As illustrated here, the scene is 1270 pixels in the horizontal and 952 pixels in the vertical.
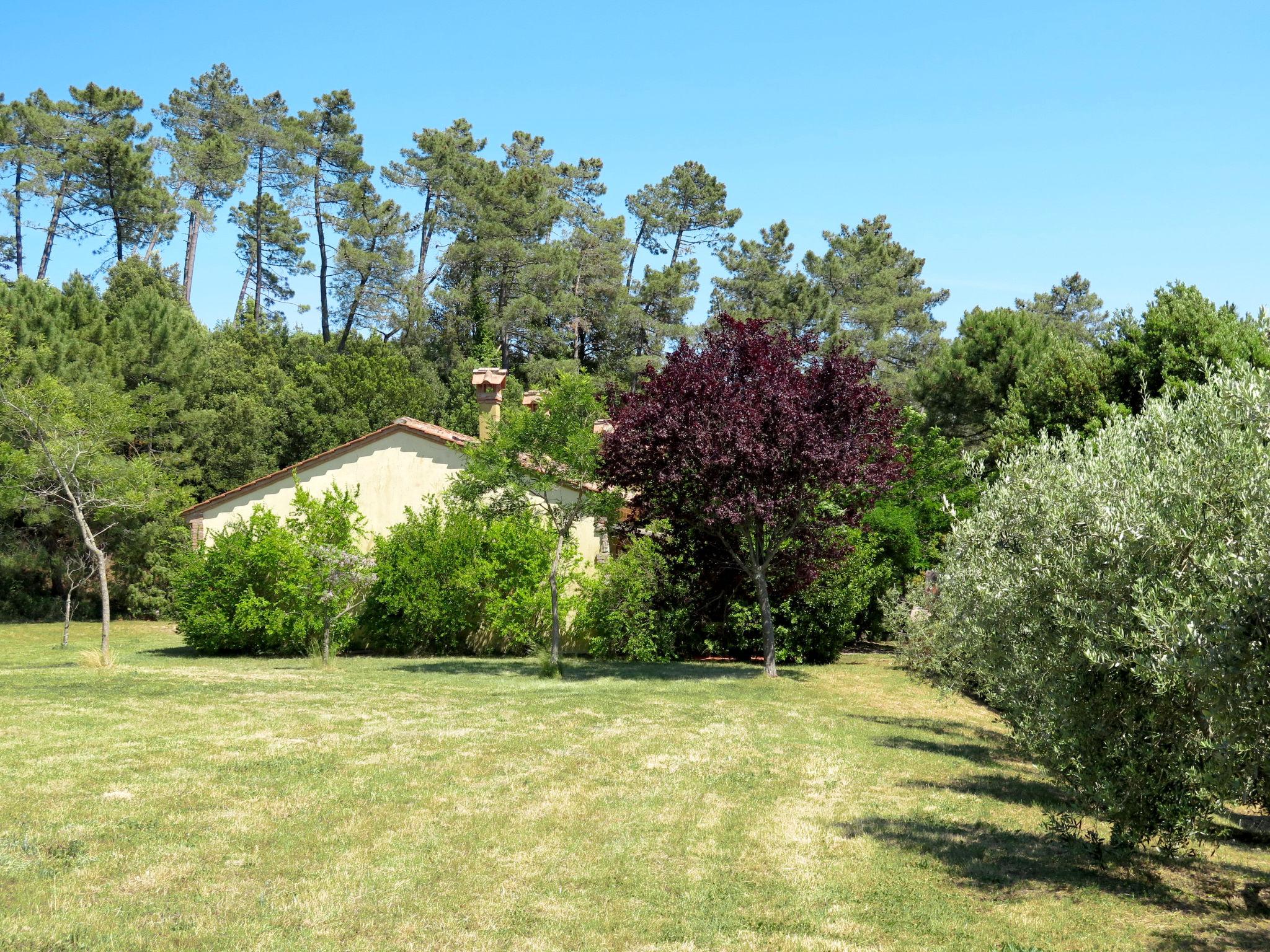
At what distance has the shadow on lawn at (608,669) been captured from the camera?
20.2 metres

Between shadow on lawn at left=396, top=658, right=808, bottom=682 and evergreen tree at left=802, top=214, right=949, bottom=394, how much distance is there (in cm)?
3773

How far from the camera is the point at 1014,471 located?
10.4m

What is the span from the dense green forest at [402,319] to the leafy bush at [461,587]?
22.6 ft

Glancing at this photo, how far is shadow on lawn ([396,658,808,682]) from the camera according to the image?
20.2 m

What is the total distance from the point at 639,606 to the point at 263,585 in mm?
9311

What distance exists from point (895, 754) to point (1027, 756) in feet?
6.89

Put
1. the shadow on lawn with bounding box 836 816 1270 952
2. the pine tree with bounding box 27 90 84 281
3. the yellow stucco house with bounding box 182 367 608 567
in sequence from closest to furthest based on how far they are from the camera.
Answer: the shadow on lawn with bounding box 836 816 1270 952, the yellow stucco house with bounding box 182 367 608 567, the pine tree with bounding box 27 90 84 281

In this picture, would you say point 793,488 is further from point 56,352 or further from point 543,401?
point 56,352

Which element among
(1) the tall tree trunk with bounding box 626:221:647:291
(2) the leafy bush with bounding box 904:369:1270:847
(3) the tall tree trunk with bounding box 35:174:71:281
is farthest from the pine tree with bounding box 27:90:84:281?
(2) the leafy bush with bounding box 904:369:1270:847

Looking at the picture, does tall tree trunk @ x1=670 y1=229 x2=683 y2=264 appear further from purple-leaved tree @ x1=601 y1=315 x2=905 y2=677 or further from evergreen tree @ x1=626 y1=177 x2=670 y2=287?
purple-leaved tree @ x1=601 y1=315 x2=905 y2=677

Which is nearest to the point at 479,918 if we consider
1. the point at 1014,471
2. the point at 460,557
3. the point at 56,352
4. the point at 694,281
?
the point at 1014,471

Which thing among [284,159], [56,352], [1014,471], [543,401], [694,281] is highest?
[284,159]

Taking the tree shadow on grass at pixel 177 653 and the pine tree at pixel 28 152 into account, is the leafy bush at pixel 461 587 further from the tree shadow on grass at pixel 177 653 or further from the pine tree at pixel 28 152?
the pine tree at pixel 28 152

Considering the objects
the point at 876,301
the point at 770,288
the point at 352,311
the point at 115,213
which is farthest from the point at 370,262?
the point at 876,301
